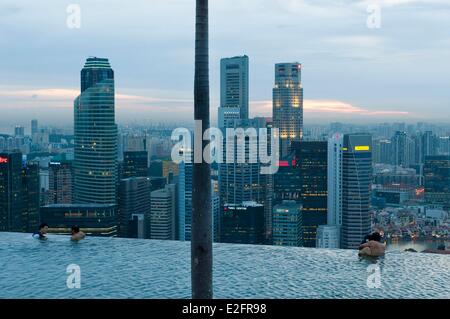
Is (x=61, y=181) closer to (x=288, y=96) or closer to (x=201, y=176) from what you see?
(x=288, y=96)

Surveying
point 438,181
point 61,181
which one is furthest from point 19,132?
point 438,181

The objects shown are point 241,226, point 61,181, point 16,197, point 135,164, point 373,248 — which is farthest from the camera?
point 135,164

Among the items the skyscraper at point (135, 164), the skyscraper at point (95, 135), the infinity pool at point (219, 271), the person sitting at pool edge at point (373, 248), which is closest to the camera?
the infinity pool at point (219, 271)

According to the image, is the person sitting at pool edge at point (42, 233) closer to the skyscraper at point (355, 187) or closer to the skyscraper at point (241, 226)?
the skyscraper at point (241, 226)

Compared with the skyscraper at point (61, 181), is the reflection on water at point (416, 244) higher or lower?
lower

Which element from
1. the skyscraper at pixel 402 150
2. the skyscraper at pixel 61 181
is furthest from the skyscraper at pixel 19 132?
the skyscraper at pixel 402 150

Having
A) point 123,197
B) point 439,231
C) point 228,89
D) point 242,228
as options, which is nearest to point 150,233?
point 123,197
